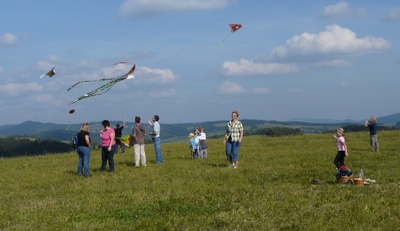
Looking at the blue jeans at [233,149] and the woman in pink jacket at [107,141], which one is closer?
the blue jeans at [233,149]

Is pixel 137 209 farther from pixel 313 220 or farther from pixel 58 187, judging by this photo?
pixel 58 187

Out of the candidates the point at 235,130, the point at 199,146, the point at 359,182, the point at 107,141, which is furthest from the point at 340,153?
the point at 107,141

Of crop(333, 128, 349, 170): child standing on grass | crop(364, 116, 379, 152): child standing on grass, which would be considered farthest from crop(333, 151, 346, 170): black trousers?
crop(364, 116, 379, 152): child standing on grass

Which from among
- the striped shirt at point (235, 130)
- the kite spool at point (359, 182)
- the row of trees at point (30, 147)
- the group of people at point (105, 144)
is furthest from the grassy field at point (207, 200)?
the row of trees at point (30, 147)

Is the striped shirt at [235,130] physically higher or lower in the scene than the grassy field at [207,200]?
higher

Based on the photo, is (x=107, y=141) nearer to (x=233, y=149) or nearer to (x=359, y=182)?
(x=233, y=149)

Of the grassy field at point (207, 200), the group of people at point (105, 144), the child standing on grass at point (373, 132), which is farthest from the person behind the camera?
the child standing on grass at point (373, 132)

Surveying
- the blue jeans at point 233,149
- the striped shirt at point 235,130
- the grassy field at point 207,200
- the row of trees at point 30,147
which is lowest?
the row of trees at point 30,147

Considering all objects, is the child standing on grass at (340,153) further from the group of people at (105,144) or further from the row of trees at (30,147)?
the row of trees at (30,147)

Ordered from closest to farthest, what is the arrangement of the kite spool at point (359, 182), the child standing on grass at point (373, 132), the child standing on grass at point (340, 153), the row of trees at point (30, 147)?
the kite spool at point (359, 182) < the child standing on grass at point (340, 153) < the child standing on grass at point (373, 132) < the row of trees at point (30, 147)

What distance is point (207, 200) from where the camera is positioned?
38.5 ft

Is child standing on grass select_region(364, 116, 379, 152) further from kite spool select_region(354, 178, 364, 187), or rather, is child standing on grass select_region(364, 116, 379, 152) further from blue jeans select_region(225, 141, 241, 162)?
kite spool select_region(354, 178, 364, 187)

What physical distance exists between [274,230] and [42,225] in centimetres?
510

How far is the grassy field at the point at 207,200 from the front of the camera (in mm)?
9180
